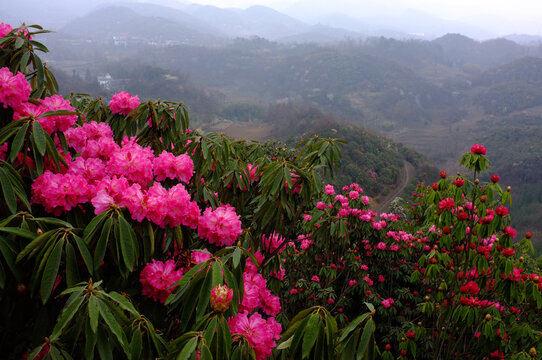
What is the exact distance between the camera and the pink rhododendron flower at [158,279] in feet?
4.42

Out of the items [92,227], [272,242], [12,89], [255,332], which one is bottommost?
[272,242]

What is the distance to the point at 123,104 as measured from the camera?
2.29m

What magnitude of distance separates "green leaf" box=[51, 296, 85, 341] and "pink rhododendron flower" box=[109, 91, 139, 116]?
1.58 m

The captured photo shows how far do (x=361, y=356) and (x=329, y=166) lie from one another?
1.21m

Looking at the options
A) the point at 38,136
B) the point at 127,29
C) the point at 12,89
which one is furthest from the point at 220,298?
the point at 127,29

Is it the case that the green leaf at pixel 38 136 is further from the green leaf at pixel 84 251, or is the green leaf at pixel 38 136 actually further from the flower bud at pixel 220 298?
the flower bud at pixel 220 298

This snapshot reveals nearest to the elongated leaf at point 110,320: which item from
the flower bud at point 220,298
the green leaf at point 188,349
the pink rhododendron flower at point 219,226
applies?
the green leaf at point 188,349

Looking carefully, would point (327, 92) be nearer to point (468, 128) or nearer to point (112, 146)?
point (468, 128)

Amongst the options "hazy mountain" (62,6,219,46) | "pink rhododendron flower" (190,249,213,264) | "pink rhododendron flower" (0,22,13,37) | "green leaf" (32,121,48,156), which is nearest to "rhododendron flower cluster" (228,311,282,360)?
"pink rhododendron flower" (190,249,213,264)

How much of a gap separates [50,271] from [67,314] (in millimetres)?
179

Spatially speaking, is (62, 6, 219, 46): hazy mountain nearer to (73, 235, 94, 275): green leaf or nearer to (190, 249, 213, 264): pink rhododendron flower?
(190, 249, 213, 264): pink rhododendron flower

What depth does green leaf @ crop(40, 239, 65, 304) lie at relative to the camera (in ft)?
3.38

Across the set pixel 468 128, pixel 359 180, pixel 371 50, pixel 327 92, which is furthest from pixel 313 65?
pixel 359 180

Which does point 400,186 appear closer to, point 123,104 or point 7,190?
point 123,104
